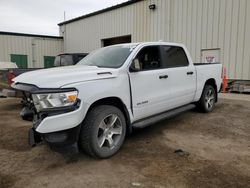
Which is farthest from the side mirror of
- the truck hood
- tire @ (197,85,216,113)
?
tire @ (197,85,216,113)

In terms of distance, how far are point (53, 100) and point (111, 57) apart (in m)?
1.66

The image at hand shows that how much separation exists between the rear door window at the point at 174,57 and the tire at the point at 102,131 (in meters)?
1.66

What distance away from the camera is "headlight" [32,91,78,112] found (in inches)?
107

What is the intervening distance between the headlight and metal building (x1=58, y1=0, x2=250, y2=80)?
994 cm

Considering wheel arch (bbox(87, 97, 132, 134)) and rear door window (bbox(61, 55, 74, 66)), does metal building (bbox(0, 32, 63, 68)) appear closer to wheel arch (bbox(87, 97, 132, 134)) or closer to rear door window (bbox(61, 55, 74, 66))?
rear door window (bbox(61, 55, 74, 66))

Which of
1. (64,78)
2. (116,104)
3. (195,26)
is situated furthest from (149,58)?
(195,26)

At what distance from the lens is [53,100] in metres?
2.71

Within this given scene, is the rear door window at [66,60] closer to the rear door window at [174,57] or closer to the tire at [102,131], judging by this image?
the rear door window at [174,57]

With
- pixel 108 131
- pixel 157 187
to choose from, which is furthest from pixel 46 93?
pixel 157 187

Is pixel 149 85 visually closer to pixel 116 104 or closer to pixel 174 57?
pixel 116 104

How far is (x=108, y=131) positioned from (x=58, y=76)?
110 centimetres

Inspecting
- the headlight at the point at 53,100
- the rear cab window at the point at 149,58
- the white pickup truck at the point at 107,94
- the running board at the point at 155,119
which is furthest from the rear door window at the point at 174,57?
the headlight at the point at 53,100

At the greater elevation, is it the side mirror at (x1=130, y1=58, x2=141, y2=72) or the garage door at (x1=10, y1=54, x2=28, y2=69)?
the garage door at (x1=10, y1=54, x2=28, y2=69)

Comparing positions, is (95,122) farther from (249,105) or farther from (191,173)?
(249,105)
